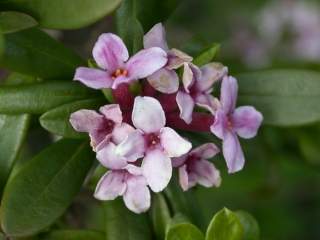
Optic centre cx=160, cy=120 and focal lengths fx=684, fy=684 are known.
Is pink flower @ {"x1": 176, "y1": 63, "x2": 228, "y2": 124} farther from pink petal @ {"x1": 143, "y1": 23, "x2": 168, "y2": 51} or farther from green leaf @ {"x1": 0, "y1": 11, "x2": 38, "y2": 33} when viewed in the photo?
green leaf @ {"x1": 0, "y1": 11, "x2": 38, "y2": 33}

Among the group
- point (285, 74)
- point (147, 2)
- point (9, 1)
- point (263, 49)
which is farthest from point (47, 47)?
point (263, 49)

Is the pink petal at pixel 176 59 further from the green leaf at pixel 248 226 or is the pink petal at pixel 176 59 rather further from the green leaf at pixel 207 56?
the green leaf at pixel 248 226

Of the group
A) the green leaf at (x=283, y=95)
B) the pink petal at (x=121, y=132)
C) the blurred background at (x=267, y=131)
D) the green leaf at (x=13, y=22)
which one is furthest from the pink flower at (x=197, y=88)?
the blurred background at (x=267, y=131)

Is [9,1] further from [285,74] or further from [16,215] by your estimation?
[285,74]

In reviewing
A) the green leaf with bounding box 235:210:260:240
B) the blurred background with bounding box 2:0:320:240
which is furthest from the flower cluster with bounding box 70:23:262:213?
the blurred background with bounding box 2:0:320:240

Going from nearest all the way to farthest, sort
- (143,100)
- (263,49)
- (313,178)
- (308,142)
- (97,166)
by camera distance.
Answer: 1. (143,100)
2. (97,166)
3. (308,142)
4. (263,49)
5. (313,178)

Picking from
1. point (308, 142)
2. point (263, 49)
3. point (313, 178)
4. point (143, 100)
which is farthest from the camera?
point (313, 178)
